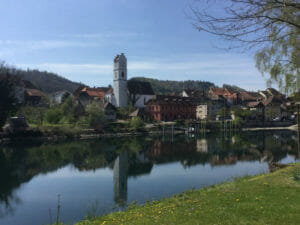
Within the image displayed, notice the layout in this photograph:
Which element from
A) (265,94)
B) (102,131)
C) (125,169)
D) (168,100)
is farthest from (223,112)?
(125,169)

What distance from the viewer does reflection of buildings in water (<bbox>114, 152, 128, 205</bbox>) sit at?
1422 cm

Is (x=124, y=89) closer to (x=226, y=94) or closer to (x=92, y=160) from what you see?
(x=226, y=94)

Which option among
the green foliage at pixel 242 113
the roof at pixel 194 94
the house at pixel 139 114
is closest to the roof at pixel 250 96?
the roof at pixel 194 94

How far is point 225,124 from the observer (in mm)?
67625

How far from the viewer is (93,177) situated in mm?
20141

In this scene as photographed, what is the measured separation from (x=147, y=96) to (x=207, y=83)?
114m

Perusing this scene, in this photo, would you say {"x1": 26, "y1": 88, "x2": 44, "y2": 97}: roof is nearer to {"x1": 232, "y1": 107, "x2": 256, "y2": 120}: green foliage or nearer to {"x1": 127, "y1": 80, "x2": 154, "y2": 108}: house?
{"x1": 127, "y1": 80, "x2": 154, "y2": 108}: house

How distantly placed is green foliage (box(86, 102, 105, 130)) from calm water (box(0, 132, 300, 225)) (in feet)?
61.8

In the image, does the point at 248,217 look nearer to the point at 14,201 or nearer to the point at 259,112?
the point at 14,201

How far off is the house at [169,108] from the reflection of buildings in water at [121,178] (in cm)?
3639

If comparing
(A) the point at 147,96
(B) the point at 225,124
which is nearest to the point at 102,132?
(A) the point at 147,96

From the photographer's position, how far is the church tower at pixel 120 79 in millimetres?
69000

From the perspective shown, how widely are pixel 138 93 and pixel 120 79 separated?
757cm

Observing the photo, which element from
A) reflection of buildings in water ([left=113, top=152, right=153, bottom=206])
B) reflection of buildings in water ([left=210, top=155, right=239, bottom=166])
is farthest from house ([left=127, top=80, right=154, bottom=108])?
reflection of buildings in water ([left=210, top=155, right=239, bottom=166])
